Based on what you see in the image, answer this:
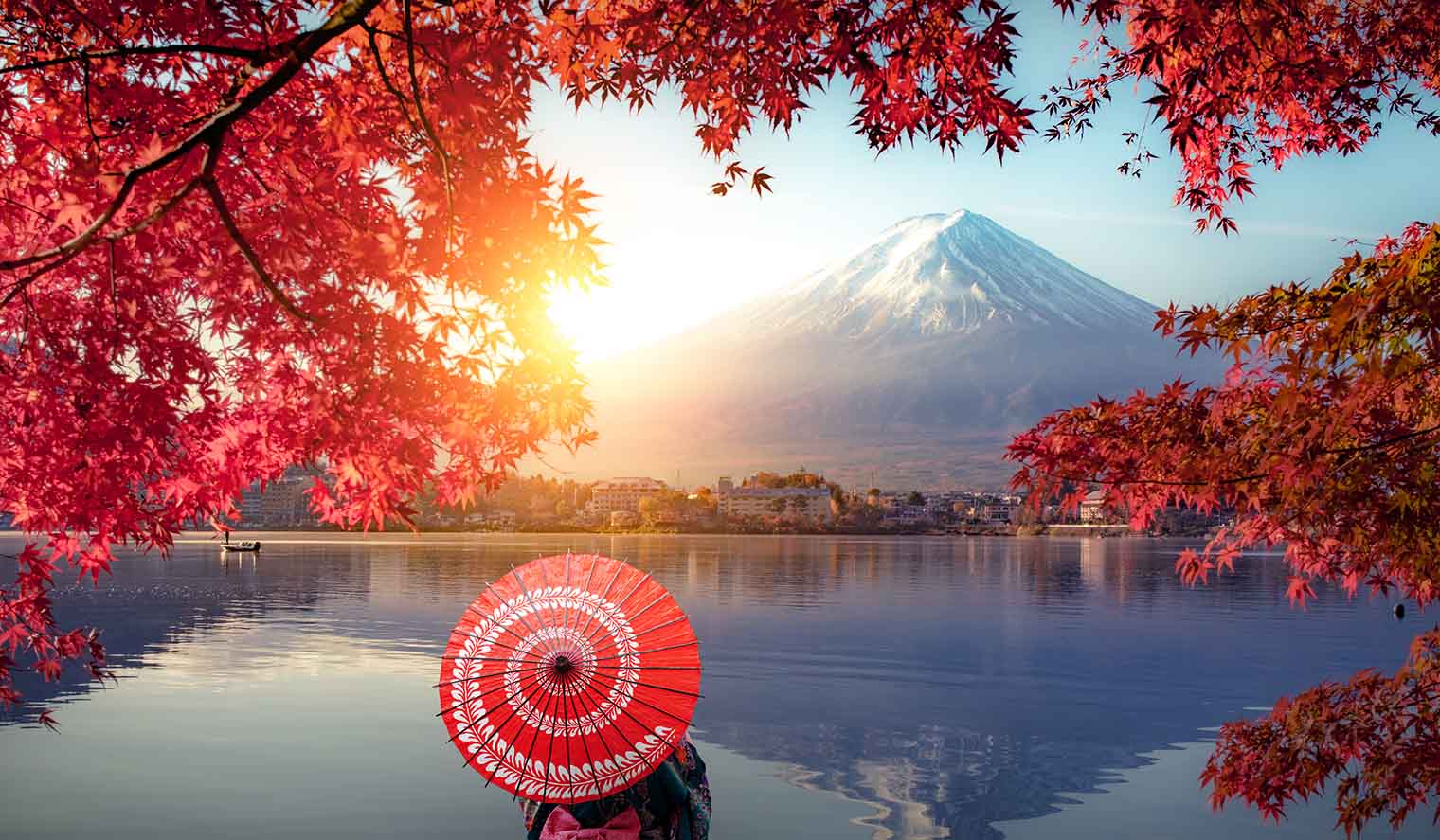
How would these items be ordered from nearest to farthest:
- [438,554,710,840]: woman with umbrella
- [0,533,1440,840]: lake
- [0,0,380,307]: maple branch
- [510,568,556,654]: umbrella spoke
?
1. [0,0,380,307]: maple branch
2. [438,554,710,840]: woman with umbrella
3. [510,568,556,654]: umbrella spoke
4. [0,533,1440,840]: lake

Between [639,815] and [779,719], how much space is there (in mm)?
12896

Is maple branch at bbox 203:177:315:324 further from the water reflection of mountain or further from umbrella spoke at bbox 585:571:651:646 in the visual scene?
the water reflection of mountain

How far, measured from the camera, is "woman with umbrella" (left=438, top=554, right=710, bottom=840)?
16.2 ft

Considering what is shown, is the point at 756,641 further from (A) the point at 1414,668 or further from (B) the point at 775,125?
(B) the point at 775,125

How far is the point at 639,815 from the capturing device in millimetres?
4941

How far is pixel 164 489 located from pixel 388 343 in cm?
205

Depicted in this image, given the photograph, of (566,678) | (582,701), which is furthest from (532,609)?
(582,701)

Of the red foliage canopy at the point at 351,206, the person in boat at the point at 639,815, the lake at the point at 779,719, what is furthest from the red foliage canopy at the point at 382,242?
the lake at the point at 779,719

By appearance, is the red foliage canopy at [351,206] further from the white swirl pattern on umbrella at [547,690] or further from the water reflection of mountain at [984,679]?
the water reflection of mountain at [984,679]

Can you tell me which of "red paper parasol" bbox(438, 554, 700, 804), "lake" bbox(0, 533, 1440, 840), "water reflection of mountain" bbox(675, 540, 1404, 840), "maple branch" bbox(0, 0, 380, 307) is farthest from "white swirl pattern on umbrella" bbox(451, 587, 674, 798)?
"water reflection of mountain" bbox(675, 540, 1404, 840)

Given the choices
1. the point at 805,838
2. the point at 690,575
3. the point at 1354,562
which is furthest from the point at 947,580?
the point at 1354,562

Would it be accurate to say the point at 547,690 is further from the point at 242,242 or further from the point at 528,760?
the point at 242,242

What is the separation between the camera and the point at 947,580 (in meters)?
53.9

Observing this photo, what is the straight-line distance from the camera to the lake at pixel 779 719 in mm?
11773
